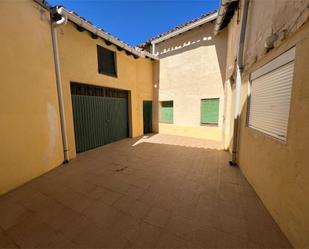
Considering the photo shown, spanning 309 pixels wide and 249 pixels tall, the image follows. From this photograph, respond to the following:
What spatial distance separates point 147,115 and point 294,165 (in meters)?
7.55

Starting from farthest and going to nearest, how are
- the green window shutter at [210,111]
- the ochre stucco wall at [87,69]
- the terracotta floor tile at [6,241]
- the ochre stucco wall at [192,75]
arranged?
the green window shutter at [210,111]
the ochre stucco wall at [192,75]
the ochre stucco wall at [87,69]
the terracotta floor tile at [6,241]

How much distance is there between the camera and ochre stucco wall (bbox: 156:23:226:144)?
6.57m

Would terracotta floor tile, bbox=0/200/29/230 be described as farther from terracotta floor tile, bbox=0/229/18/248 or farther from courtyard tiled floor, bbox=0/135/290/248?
terracotta floor tile, bbox=0/229/18/248

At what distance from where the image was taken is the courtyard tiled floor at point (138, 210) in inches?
71.2

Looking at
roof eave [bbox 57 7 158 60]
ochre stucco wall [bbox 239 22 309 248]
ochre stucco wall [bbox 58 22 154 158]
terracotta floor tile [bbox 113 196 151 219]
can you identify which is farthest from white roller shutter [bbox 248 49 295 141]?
ochre stucco wall [bbox 58 22 154 158]

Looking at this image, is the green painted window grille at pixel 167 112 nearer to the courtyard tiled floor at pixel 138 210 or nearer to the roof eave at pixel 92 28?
the roof eave at pixel 92 28

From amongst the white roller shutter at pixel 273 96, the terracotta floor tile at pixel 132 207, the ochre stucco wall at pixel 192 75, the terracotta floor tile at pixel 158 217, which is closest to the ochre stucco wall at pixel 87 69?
the ochre stucco wall at pixel 192 75

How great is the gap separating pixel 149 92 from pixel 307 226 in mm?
7966

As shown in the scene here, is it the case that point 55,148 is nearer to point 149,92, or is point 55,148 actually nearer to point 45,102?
point 45,102

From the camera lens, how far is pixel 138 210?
2342 mm

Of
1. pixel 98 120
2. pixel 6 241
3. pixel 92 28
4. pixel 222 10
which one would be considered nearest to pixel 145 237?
pixel 6 241

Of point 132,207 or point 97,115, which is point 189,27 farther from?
point 132,207

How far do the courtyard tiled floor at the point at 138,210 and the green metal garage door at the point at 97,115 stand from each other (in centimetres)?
169

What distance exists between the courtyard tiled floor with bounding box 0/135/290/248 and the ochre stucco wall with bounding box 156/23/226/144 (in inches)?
148
